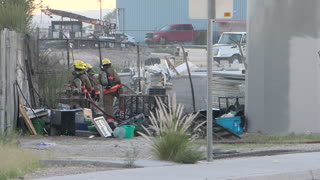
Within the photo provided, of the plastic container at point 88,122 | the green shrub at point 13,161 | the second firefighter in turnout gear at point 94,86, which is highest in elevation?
the second firefighter in turnout gear at point 94,86

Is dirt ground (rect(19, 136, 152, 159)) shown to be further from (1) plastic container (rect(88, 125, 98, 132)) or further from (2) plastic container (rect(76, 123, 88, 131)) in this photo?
(2) plastic container (rect(76, 123, 88, 131))

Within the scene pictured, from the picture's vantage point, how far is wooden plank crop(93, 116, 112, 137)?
1747 cm

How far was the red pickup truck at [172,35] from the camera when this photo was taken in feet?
167

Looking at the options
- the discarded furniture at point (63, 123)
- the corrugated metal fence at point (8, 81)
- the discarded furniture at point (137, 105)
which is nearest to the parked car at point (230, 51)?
the discarded furniture at point (137, 105)

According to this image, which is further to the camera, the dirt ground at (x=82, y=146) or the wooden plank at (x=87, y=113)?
the wooden plank at (x=87, y=113)

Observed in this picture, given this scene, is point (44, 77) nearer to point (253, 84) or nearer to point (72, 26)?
point (253, 84)

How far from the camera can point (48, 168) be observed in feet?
37.3

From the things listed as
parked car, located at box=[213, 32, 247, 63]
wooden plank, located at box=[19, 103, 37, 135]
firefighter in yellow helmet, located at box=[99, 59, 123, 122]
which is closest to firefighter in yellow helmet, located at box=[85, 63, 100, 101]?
firefighter in yellow helmet, located at box=[99, 59, 123, 122]

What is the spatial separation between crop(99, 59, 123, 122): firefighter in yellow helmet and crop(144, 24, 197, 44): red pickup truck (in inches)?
1172

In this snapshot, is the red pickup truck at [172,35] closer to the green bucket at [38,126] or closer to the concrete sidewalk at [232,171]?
the green bucket at [38,126]

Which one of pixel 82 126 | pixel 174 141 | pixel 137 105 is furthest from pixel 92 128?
pixel 174 141

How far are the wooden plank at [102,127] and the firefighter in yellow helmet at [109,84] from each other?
103 inches

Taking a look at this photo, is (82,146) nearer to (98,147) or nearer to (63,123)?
(98,147)

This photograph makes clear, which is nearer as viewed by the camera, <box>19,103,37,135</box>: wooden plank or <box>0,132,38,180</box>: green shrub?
<box>0,132,38,180</box>: green shrub
